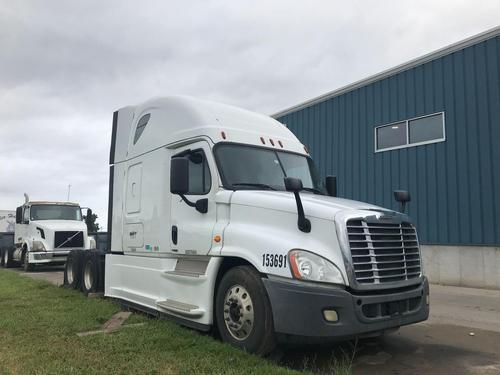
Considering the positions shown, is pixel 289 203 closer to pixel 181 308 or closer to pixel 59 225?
pixel 181 308

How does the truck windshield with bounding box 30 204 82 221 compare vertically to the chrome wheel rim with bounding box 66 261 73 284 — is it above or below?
above

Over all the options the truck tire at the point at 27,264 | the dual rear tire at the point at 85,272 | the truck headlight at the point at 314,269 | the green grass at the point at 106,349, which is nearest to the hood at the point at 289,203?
the truck headlight at the point at 314,269

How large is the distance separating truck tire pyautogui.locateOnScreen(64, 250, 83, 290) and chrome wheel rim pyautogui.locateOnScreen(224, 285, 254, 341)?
600 centimetres

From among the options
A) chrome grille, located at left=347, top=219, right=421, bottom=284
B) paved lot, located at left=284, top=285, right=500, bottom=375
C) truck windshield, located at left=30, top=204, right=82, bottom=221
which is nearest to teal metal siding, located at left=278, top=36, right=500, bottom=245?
paved lot, located at left=284, top=285, right=500, bottom=375

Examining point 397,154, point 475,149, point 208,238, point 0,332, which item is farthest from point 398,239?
point 397,154

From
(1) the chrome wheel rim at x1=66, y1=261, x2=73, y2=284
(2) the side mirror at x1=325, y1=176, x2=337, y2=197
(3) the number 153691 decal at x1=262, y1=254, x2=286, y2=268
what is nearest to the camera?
(3) the number 153691 decal at x1=262, y1=254, x2=286, y2=268

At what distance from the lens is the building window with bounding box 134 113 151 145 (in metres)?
7.87

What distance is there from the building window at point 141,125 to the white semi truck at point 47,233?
36.6 feet

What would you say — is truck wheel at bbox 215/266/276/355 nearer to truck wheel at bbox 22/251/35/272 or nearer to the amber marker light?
the amber marker light

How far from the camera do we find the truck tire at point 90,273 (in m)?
9.59

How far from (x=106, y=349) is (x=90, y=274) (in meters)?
4.94

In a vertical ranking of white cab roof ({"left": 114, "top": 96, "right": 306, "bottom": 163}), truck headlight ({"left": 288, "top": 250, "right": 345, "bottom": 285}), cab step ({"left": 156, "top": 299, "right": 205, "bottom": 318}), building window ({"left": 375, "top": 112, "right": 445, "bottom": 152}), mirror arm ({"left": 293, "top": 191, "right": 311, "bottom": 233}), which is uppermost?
building window ({"left": 375, "top": 112, "right": 445, "bottom": 152})

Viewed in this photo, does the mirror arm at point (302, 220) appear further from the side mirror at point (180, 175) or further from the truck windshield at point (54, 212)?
the truck windshield at point (54, 212)

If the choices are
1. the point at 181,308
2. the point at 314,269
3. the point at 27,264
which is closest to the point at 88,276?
the point at 181,308
